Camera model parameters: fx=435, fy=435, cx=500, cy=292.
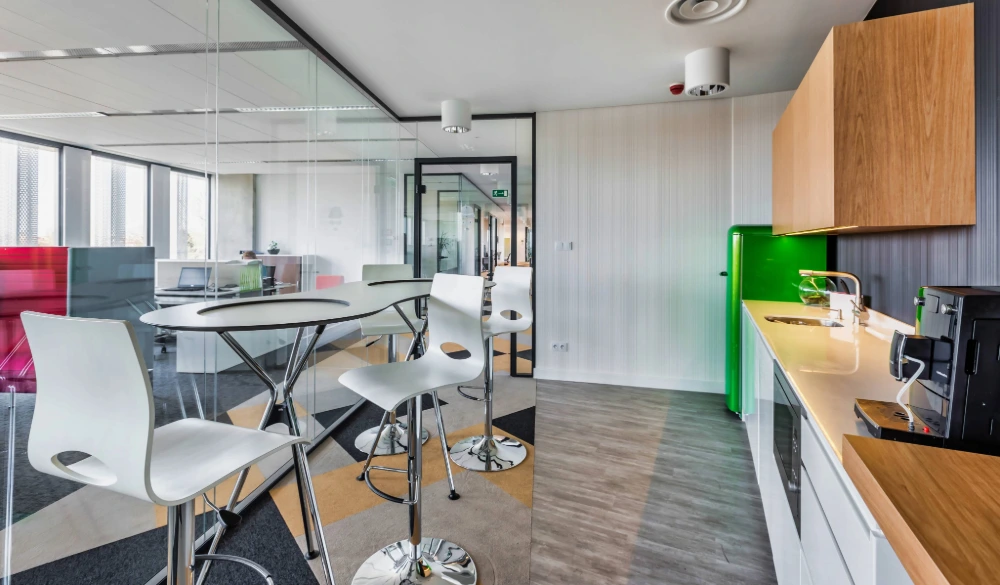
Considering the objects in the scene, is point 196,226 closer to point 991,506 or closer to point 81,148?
point 81,148

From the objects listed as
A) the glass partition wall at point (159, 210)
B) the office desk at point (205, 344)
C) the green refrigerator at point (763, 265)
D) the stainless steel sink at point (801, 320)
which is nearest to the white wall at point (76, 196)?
the glass partition wall at point (159, 210)

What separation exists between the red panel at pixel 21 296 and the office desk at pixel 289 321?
276 millimetres

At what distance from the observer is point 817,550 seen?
105 centimetres

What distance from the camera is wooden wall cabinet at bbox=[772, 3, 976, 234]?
4.98 ft

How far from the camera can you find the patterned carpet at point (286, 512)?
1.32 metres

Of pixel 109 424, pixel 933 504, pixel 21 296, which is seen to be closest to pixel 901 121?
pixel 933 504

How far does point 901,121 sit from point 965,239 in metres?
0.49

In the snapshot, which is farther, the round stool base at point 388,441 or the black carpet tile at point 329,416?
the black carpet tile at point 329,416

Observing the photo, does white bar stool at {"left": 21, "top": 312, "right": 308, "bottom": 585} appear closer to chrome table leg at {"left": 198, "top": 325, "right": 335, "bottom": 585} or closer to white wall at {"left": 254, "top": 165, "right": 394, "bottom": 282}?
chrome table leg at {"left": 198, "top": 325, "right": 335, "bottom": 585}

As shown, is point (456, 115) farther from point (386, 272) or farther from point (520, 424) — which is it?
point (520, 424)

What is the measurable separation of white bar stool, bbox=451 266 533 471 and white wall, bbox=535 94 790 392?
50.3 inches

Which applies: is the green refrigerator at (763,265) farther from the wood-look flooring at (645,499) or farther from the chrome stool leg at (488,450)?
the chrome stool leg at (488,450)

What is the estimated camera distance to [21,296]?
1234 millimetres

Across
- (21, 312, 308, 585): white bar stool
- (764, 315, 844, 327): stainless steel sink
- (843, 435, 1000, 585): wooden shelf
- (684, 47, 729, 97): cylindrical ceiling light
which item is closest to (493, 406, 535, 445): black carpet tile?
(764, 315, 844, 327): stainless steel sink
